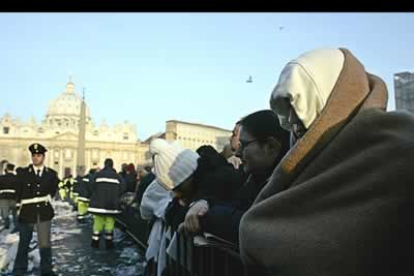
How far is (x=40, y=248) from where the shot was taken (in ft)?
19.7

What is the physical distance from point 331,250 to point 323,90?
0.50 meters

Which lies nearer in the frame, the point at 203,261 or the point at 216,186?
the point at 203,261

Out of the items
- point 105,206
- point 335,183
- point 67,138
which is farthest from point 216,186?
point 67,138

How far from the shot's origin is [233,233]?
1969mm

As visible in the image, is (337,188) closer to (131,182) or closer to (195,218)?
(195,218)

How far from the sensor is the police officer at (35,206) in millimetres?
6081

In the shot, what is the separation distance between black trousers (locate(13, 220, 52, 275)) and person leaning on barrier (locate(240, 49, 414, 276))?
212 inches

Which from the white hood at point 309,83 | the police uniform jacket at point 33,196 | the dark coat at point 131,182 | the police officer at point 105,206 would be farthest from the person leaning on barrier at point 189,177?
the dark coat at point 131,182

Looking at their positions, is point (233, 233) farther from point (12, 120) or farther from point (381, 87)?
point (12, 120)

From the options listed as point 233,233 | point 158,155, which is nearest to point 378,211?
point 233,233

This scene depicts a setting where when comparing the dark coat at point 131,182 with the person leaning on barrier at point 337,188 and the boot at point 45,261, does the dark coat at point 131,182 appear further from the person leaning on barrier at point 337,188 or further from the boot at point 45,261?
the person leaning on barrier at point 337,188

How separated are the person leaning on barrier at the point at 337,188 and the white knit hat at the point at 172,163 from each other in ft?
5.95

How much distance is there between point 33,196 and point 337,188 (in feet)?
19.6

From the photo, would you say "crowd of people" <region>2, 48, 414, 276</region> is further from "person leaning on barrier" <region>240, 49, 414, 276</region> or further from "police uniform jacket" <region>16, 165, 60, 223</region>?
"police uniform jacket" <region>16, 165, 60, 223</region>
